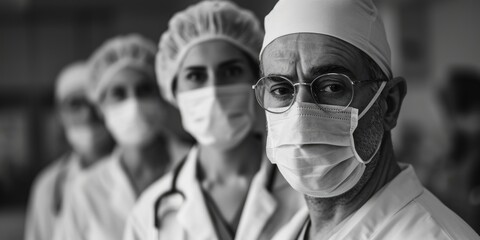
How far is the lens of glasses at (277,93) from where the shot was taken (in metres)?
1.51

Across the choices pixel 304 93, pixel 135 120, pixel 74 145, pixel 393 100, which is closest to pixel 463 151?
pixel 135 120

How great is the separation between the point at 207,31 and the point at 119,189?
0.99 meters

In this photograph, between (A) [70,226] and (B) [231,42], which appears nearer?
(B) [231,42]

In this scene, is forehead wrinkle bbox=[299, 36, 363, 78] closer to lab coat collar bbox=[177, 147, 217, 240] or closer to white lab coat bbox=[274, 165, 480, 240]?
white lab coat bbox=[274, 165, 480, 240]

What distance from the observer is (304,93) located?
1.47 m

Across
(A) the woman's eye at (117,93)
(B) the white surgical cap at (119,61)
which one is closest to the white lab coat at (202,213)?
(A) the woman's eye at (117,93)

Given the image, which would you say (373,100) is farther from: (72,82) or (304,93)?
(72,82)

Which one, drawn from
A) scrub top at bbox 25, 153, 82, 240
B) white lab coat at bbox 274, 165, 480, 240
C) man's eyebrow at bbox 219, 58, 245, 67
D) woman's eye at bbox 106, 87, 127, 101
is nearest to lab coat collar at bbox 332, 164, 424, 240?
white lab coat at bbox 274, 165, 480, 240

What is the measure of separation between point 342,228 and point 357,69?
1.22ft

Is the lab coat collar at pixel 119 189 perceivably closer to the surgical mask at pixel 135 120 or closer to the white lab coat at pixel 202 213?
the surgical mask at pixel 135 120

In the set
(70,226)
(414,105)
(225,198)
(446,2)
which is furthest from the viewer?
(414,105)

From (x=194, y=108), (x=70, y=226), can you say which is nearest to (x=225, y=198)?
(x=194, y=108)

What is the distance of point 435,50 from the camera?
7.11 m

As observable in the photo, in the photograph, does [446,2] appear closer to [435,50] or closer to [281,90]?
[435,50]
